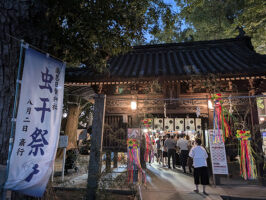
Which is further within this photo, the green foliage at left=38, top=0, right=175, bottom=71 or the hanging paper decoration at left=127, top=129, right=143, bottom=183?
the hanging paper decoration at left=127, top=129, right=143, bottom=183

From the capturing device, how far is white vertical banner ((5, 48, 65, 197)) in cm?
273

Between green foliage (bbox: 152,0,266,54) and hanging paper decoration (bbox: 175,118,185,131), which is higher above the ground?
green foliage (bbox: 152,0,266,54)

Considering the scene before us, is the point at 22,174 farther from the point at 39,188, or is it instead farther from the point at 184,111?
the point at 184,111

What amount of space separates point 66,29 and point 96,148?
4.04 meters

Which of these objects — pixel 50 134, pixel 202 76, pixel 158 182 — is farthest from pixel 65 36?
pixel 158 182

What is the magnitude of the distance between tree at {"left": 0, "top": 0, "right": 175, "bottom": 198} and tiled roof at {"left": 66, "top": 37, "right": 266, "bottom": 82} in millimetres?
2092

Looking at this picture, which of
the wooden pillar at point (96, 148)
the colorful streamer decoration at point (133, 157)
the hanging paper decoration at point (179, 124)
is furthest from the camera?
the hanging paper decoration at point (179, 124)

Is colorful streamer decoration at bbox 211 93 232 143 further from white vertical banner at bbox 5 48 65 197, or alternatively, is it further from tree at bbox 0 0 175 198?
white vertical banner at bbox 5 48 65 197

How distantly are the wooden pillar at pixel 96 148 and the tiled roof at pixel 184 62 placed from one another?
1230mm

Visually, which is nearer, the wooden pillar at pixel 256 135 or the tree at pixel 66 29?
the tree at pixel 66 29

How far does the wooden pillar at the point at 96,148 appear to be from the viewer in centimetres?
523

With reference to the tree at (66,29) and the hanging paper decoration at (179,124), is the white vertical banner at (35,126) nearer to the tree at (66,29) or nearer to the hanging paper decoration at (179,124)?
the tree at (66,29)

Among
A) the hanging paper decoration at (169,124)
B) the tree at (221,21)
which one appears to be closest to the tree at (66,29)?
the hanging paper decoration at (169,124)

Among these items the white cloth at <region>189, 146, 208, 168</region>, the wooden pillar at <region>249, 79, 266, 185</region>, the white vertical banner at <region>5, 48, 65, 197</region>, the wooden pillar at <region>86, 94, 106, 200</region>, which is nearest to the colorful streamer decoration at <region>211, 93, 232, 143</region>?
the white cloth at <region>189, 146, 208, 168</region>
